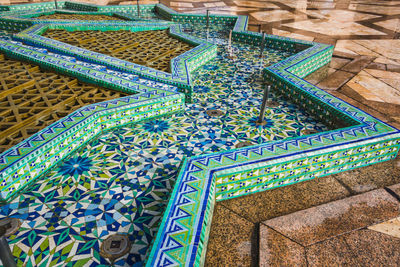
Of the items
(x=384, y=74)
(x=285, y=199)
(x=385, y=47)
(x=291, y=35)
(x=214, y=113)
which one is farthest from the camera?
(x=291, y=35)

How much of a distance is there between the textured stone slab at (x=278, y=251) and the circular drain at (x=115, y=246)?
76 centimetres

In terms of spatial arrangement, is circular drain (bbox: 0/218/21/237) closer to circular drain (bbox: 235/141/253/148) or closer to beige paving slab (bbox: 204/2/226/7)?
circular drain (bbox: 235/141/253/148)

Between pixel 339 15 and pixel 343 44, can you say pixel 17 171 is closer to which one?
pixel 343 44

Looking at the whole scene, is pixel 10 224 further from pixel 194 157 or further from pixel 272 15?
pixel 272 15

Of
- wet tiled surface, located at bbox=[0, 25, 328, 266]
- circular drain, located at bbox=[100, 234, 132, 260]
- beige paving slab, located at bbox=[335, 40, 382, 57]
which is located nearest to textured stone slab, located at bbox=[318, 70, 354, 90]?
wet tiled surface, located at bbox=[0, 25, 328, 266]

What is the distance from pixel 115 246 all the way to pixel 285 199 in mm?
1167

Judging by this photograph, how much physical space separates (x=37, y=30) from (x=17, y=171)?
3.51 m

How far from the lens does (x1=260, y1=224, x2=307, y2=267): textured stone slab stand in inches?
63.2

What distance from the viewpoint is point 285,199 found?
81.4 inches

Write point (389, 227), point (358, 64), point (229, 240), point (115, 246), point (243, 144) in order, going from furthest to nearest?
1. point (358, 64)
2. point (243, 144)
3. point (389, 227)
4. point (229, 240)
5. point (115, 246)

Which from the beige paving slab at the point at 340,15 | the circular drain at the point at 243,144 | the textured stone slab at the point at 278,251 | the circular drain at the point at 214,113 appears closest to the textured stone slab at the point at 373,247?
the textured stone slab at the point at 278,251

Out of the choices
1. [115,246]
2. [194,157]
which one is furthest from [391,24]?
[115,246]

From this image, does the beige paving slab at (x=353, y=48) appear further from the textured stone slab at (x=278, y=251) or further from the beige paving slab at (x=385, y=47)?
the textured stone slab at (x=278, y=251)

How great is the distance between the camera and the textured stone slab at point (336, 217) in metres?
1.78
